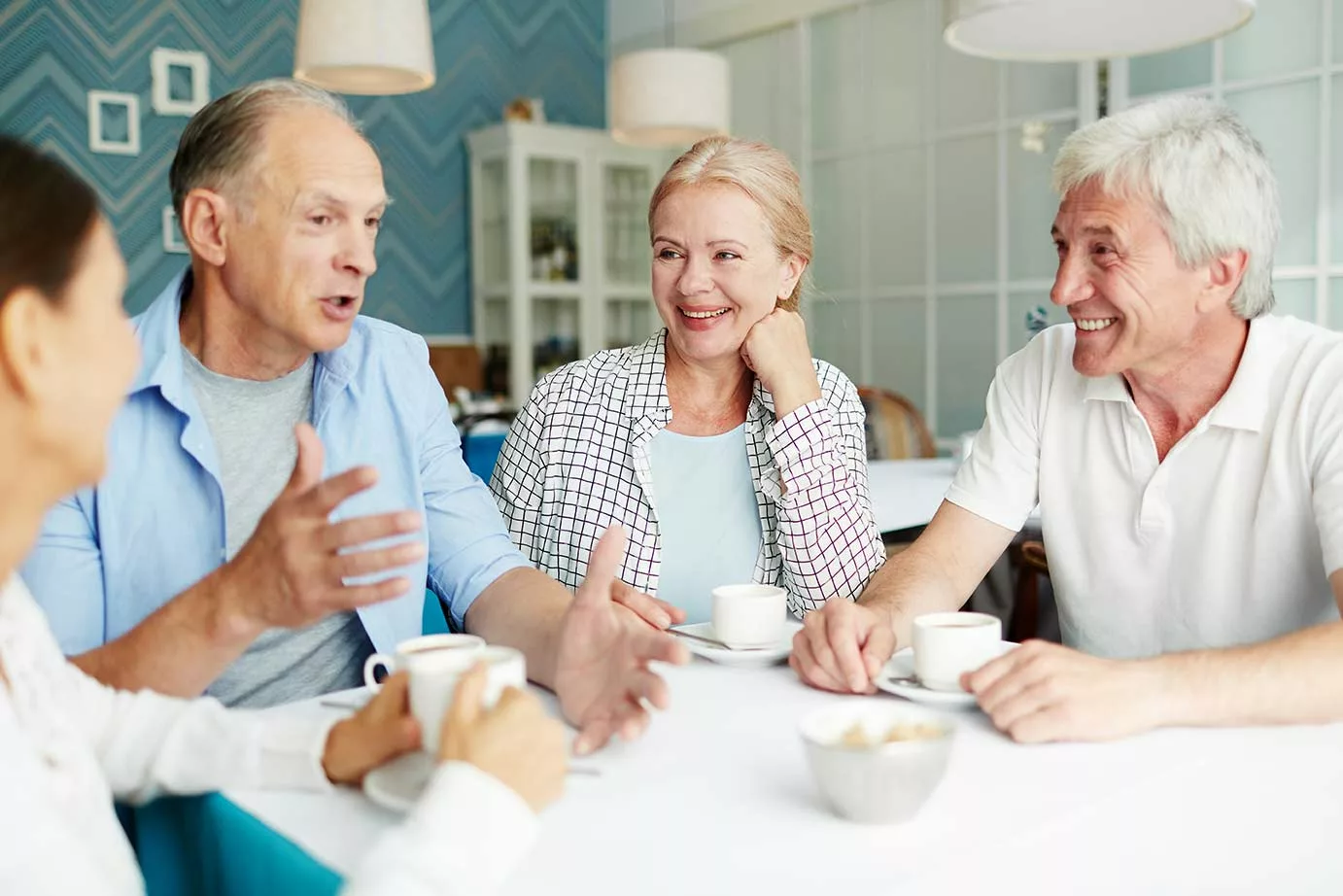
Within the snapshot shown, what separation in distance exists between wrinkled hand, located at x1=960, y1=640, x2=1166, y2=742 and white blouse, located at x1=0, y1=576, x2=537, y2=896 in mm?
452

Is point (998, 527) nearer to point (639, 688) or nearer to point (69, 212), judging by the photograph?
point (639, 688)

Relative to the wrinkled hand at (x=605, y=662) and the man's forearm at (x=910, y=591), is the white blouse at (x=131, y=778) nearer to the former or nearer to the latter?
the wrinkled hand at (x=605, y=662)

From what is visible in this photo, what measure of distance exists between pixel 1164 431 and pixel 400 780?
1.11 metres

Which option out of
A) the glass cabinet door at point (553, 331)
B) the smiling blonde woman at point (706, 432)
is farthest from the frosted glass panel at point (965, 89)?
the smiling blonde woman at point (706, 432)

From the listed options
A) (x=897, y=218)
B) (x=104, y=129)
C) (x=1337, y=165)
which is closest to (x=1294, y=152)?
(x=1337, y=165)

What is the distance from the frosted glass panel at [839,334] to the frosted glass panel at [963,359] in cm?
47

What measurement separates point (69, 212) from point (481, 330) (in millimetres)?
5503

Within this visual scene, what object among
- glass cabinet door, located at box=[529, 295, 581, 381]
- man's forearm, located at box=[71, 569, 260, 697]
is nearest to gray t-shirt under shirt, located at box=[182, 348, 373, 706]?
man's forearm, located at box=[71, 569, 260, 697]

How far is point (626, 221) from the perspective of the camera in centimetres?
623

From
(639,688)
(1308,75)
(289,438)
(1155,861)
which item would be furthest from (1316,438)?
(1308,75)

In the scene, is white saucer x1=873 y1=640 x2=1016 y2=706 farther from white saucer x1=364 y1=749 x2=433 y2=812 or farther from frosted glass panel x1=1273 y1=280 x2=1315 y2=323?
frosted glass panel x1=1273 y1=280 x2=1315 y2=323

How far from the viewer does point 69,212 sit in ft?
2.23

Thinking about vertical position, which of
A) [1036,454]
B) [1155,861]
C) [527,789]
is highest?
[1036,454]

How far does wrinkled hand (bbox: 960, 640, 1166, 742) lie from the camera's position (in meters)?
0.98
